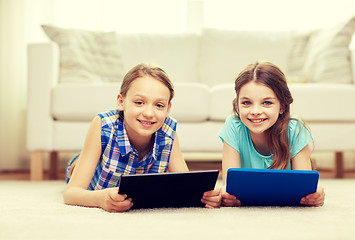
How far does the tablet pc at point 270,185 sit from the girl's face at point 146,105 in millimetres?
281

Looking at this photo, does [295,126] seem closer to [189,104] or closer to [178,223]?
[178,223]

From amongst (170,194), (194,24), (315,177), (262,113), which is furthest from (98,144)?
(194,24)

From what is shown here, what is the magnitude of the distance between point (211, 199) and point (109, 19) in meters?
2.52

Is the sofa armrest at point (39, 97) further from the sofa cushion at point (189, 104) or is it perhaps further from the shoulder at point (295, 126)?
the shoulder at point (295, 126)

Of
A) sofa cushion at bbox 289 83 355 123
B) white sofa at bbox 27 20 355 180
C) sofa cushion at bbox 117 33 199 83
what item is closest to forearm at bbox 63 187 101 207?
white sofa at bbox 27 20 355 180

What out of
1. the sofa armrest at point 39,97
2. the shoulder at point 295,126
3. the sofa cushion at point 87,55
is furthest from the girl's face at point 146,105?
the sofa cushion at point 87,55

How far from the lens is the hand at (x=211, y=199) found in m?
1.19

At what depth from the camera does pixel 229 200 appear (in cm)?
122

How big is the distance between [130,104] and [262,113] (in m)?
0.41

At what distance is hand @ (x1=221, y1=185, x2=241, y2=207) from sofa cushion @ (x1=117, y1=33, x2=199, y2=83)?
69.8 inches

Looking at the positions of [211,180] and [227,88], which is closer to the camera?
[211,180]

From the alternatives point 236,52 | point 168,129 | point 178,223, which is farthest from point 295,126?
point 236,52

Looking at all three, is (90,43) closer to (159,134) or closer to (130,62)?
(130,62)

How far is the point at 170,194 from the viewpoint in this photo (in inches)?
44.7
